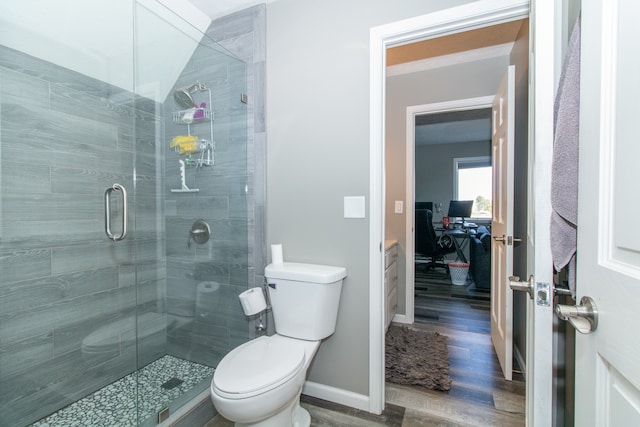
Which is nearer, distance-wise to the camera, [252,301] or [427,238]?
[252,301]

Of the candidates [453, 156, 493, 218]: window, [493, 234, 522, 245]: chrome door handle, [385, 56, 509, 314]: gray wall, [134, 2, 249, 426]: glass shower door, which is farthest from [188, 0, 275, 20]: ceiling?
[453, 156, 493, 218]: window

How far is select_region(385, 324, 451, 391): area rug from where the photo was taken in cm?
190

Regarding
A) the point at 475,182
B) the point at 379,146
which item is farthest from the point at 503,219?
the point at 475,182

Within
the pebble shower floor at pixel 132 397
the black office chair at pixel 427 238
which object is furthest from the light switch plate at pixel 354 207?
the black office chair at pixel 427 238

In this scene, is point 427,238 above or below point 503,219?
below

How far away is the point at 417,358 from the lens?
85.6 inches

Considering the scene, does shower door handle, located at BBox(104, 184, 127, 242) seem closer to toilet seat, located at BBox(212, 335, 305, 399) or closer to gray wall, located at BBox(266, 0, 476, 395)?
gray wall, located at BBox(266, 0, 476, 395)

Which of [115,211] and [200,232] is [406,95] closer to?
[200,232]

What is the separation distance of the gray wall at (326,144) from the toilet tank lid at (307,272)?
0.07 meters

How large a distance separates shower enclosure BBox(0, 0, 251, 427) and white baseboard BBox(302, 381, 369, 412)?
0.59 metres

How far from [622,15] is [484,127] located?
16.7 ft

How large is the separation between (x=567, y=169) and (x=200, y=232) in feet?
6.33

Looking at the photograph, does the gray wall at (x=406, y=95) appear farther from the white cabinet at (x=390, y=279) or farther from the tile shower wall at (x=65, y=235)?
the tile shower wall at (x=65, y=235)

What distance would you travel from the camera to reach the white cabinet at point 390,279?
2.46 metres
